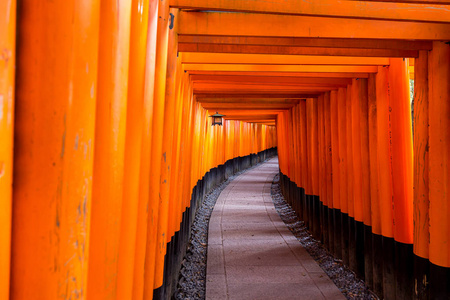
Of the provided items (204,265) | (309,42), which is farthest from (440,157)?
(204,265)

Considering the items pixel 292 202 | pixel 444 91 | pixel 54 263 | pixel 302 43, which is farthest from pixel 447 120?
pixel 292 202

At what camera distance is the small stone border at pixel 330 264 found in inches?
227

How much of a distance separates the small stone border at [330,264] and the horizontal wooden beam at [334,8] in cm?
411

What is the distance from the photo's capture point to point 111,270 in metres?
1.66

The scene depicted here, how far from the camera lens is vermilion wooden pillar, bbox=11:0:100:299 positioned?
3.76 ft

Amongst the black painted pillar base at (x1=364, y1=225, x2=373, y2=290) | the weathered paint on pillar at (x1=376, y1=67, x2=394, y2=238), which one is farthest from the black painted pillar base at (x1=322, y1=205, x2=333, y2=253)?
the weathered paint on pillar at (x1=376, y1=67, x2=394, y2=238)

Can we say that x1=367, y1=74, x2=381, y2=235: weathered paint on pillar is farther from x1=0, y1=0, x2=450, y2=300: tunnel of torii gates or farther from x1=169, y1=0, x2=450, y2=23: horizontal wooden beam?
x1=169, y1=0, x2=450, y2=23: horizontal wooden beam

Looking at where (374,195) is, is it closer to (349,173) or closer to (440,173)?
(349,173)

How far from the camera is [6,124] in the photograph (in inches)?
39.7

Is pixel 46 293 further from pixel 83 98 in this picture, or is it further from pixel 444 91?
pixel 444 91

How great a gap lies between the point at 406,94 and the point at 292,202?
810 centimetres

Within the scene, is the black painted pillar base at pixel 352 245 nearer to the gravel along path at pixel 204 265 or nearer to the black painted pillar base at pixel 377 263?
the gravel along path at pixel 204 265

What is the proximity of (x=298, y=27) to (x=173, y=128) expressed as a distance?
6.03 feet

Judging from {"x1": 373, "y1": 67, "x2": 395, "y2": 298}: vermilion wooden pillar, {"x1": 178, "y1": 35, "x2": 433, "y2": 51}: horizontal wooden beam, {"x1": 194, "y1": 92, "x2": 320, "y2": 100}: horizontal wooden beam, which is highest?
{"x1": 194, "y1": 92, "x2": 320, "y2": 100}: horizontal wooden beam
